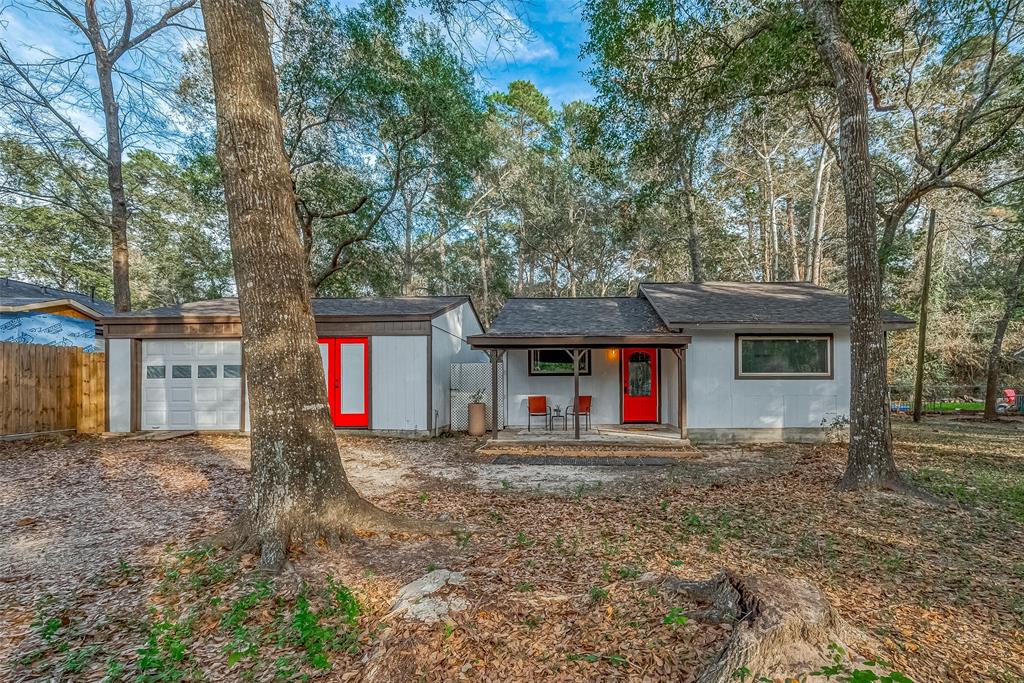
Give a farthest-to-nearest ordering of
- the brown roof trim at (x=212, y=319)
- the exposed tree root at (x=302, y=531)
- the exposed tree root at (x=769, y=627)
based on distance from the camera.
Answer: the brown roof trim at (x=212, y=319) → the exposed tree root at (x=302, y=531) → the exposed tree root at (x=769, y=627)

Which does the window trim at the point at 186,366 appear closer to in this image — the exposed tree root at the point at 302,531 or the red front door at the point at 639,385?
the exposed tree root at the point at 302,531

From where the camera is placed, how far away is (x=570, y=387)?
428 inches

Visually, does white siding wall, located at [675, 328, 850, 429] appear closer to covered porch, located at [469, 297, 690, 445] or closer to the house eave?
covered porch, located at [469, 297, 690, 445]

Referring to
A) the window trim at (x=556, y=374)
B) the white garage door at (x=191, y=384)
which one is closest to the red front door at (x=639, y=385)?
the window trim at (x=556, y=374)

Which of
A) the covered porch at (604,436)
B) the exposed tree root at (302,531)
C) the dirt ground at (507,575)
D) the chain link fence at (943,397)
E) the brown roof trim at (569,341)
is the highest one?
the brown roof trim at (569,341)

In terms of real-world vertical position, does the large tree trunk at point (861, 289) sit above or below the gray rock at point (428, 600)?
above

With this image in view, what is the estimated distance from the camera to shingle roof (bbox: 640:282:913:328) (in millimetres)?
9297

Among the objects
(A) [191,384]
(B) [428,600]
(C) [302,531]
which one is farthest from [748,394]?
(A) [191,384]

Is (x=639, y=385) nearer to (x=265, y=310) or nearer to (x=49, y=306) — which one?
(x=265, y=310)

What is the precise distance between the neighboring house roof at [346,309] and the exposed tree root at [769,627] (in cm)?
811

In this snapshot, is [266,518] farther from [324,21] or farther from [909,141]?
[909,141]

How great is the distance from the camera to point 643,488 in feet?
20.2

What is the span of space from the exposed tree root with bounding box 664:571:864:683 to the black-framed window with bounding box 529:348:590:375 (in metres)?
7.86

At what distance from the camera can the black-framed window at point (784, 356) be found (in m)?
9.53
